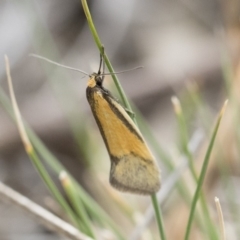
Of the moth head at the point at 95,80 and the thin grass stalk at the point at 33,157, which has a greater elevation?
the moth head at the point at 95,80

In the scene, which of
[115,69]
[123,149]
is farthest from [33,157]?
[115,69]

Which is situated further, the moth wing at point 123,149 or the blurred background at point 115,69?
the blurred background at point 115,69

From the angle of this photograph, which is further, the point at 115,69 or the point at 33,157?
the point at 115,69

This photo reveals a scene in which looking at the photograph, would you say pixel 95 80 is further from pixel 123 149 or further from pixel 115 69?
pixel 115 69

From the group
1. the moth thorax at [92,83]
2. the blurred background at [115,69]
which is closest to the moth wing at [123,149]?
the moth thorax at [92,83]

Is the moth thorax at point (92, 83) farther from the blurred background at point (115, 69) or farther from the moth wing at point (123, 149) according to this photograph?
the blurred background at point (115, 69)

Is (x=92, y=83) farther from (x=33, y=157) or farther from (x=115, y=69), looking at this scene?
(x=115, y=69)

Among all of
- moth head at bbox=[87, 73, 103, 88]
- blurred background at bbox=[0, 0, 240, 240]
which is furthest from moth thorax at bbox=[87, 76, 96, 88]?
blurred background at bbox=[0, 0, 240, 240]

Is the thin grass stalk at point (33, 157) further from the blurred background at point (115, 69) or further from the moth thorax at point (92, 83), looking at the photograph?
the blurred background at point (115, 69)

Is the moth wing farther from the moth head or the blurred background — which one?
the blurred background

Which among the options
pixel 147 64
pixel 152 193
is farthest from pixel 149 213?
pixel 147 64
